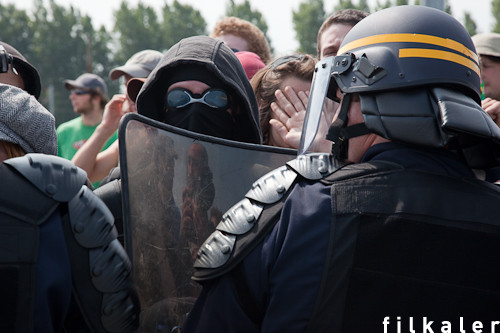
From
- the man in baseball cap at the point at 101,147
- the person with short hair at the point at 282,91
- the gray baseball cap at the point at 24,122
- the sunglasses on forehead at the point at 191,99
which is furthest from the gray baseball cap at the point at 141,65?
the gray baseball cap at the point at 24,122

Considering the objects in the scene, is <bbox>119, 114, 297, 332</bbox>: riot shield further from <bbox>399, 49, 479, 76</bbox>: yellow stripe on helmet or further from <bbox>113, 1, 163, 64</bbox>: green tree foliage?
<bbox>113, 1, 163, 64</bbox>: green tree foliage

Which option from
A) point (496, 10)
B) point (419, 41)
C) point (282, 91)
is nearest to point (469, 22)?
point (496, 10)

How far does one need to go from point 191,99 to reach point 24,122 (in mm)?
888

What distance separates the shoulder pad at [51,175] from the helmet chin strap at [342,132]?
736mm

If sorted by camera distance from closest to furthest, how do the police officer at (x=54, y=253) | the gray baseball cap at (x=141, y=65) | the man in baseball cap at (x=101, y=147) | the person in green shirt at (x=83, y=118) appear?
the police officer at (x=54, y=253) → the man in baseball cap at (x=101, y=147) → the gray baseball cap at (x=141, y=65) → the person in green shirt at (x=83, y=118)

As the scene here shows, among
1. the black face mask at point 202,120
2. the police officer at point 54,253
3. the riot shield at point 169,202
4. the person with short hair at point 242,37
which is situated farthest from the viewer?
the person with short hair at point 242,37

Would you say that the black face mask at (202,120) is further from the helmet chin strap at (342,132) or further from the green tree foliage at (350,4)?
the green tree foliage at (350,4)

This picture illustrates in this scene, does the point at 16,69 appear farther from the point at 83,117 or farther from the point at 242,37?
the point at 83,117

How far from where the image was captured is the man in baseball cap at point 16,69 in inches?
123

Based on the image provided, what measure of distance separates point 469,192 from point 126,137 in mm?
1076

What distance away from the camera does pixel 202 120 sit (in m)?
2.58

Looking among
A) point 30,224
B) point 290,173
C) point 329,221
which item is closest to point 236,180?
point 290,173

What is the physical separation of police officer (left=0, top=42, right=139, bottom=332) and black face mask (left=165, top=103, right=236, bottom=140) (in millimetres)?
838

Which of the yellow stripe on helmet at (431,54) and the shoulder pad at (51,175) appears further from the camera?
the yellow stripe on helmet at (431,54)
